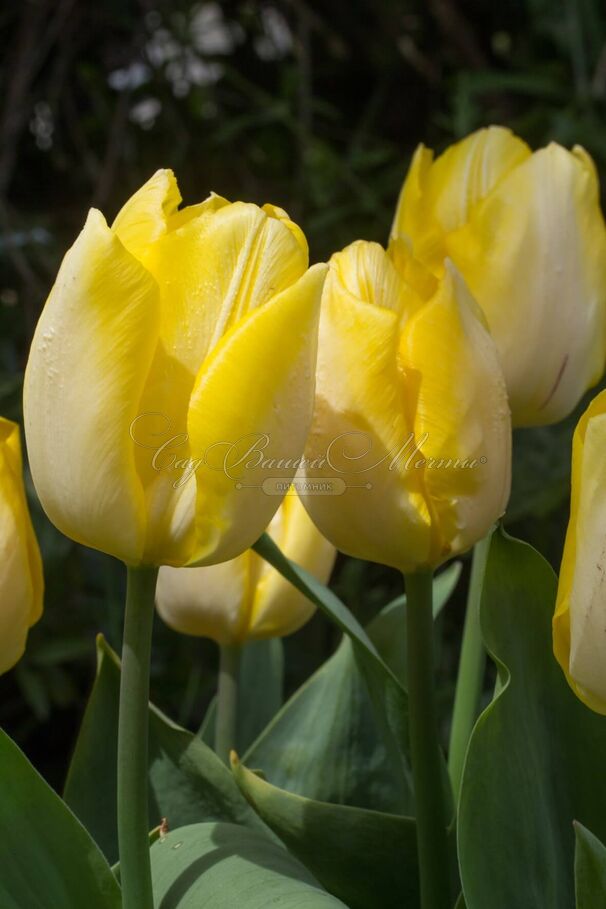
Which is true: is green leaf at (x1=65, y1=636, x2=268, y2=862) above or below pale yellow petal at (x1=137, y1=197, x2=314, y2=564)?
below

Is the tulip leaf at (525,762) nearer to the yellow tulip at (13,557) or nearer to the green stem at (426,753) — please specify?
the green stem at (426,753)

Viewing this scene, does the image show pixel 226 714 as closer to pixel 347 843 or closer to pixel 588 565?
pixel 347 843

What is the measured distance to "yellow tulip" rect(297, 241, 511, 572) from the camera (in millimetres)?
394

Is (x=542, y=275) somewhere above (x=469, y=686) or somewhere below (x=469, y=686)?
above

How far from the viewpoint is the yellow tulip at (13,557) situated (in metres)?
0.40

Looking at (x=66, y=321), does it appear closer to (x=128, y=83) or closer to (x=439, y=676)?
(x=439, y=676)

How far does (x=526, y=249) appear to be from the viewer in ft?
1.66

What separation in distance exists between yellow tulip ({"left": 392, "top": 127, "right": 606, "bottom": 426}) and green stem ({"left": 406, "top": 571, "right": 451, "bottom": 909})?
136 millimetres

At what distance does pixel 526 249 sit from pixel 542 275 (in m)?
0.01

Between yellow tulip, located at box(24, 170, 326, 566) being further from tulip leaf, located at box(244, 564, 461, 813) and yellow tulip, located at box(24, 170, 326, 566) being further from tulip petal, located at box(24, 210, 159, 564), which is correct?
tulip leaf, located at box(244, 564, 461, 813)

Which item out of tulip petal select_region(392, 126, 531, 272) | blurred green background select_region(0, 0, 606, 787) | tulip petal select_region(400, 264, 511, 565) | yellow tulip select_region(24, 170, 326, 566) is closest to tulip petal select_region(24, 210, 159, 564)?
yellow tulip select_region(24, 170, 326, 566)

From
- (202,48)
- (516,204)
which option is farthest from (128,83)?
(516,204)

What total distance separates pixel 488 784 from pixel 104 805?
184mm

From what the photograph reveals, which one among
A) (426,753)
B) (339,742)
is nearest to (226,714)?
(339,742)
